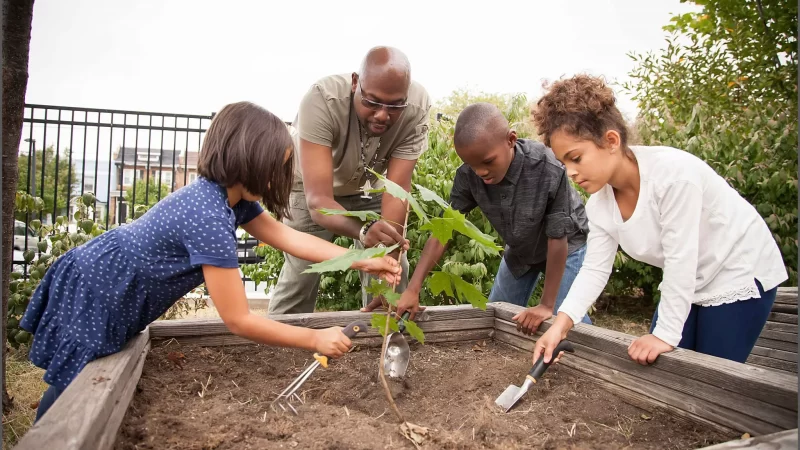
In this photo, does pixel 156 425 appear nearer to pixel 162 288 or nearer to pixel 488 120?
pixel 162 288

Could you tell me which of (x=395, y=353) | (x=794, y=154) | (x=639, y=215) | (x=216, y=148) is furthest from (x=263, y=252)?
(x=794, y=154)

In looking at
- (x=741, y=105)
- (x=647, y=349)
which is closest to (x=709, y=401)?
(x=647, y=349)

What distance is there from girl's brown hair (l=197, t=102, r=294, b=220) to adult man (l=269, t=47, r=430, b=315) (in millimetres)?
551

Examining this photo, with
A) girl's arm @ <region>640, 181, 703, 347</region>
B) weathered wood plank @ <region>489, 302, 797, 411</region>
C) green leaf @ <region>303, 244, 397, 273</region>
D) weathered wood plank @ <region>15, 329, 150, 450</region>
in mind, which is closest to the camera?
weathered wood plank @ <region>15, 329, 150, 450</region>

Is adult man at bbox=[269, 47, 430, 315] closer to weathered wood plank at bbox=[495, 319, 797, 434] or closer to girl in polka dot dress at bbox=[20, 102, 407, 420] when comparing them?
girl in polka dot dress at bbox=[20, 102, 407, 420]

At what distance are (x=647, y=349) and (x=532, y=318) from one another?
0.62 m

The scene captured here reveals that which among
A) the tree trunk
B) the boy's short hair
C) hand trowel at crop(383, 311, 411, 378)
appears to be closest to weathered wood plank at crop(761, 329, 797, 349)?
the boy's short hair

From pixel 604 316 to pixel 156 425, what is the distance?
16.6 ft

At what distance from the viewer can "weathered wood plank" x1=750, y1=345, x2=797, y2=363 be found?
281cm

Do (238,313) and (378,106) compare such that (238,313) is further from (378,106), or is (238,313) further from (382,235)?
(378,106)

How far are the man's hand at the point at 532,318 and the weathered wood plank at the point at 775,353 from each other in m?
1.25

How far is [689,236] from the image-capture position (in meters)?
1.80

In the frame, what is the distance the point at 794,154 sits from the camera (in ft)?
14.0

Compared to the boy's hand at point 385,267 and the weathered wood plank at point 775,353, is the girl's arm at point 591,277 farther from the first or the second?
the weathered wood plank at point 775,353
